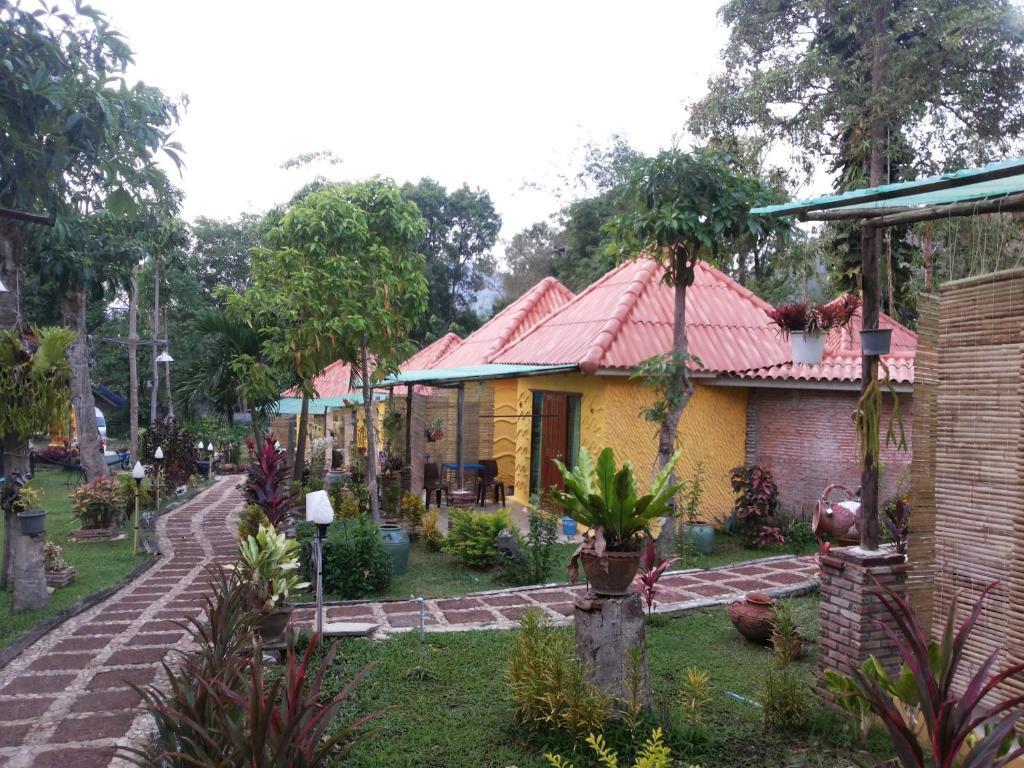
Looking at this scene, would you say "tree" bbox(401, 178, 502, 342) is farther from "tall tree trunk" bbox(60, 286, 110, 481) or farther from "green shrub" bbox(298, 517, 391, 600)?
"green shrub" bbox(298, 517, 391, 600)

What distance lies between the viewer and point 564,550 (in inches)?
420

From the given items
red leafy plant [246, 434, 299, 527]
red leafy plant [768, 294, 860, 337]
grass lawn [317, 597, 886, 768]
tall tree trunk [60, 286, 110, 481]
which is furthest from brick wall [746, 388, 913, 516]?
tall tree trunk [60, 286, 110, 481]

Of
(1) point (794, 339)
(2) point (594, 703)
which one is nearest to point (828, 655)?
(2) point (594, 703)

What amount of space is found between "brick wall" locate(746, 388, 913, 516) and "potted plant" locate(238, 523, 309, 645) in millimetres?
7864

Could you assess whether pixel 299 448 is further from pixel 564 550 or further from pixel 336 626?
pixel 336 626

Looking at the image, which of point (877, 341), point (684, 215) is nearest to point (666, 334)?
point (684, 215)

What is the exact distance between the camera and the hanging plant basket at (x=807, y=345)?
25.0ft

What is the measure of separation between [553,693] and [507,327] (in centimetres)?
1268

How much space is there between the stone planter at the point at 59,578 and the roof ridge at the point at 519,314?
8.18 m

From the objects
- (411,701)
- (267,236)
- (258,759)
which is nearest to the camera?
(258,759)

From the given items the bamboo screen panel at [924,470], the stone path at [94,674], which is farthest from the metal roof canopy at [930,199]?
the stone path at [94,674]

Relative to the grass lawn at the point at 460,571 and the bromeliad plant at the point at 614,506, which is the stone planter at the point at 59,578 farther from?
the bromeliad plant at the point at 614,506

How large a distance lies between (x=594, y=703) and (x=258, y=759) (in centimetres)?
219

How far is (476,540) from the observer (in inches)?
374
